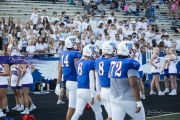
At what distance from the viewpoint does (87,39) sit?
22.8 metres

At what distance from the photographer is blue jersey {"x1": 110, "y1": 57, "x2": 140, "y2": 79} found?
905 centimetres

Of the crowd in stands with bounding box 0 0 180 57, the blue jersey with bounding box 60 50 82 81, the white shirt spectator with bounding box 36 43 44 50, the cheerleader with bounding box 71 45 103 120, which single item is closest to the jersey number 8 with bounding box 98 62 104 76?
the cheerleader with bounding box 71 45 103 120

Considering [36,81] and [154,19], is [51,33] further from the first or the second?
[154,19]

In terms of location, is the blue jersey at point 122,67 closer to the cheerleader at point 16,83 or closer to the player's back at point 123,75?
the player's back at point 123,75

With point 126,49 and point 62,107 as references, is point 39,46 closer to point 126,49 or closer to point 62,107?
point 62,107

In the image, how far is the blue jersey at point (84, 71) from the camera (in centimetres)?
1099

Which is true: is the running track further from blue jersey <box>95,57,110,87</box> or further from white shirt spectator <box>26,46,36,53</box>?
blue jersey <box>95,57,110,87</box>

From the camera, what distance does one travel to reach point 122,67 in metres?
9.16

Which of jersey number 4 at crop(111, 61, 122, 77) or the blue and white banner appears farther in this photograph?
the blue and white banner

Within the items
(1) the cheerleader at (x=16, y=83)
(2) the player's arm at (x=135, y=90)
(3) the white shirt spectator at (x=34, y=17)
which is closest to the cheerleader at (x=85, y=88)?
(2) the player's arm at (x=135, y=90)

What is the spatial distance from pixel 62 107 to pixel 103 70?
17.4ft

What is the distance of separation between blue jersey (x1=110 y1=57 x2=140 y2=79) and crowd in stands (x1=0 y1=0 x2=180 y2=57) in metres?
7.71

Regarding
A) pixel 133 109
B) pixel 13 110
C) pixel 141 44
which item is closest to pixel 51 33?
pixel 141 44

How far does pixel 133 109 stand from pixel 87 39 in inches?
543
